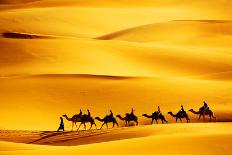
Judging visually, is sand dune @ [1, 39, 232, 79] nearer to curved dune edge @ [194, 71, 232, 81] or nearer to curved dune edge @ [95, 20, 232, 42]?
curved dune edge @ [194, 71, 232, 81]

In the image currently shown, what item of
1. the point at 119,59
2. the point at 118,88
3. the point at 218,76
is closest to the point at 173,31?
the point at 119,59

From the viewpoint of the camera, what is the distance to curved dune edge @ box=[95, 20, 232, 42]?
48.2 metres

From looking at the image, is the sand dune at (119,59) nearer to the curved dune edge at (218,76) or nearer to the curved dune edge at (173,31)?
the curved dune edge at (218,76)

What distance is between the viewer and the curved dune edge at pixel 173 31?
48250 mm

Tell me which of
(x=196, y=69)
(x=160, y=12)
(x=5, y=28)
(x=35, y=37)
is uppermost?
(x=160, y=12)

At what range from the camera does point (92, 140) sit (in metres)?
16.3

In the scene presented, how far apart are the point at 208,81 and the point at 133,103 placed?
186 inches

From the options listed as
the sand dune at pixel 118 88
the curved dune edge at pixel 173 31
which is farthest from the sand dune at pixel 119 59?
the curved dune edge at pixel 173 31

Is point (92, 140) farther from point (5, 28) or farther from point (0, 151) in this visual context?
point (5, 28)

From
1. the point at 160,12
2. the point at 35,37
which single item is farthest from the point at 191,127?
the point at 160,12

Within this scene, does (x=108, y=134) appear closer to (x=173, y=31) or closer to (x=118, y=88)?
(x=118, y=88)

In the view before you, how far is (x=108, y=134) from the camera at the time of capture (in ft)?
54.7

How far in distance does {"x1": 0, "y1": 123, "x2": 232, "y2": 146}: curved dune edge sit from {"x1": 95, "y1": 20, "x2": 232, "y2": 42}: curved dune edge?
29809mm

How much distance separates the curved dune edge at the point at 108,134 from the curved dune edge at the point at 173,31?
97.8 feet
